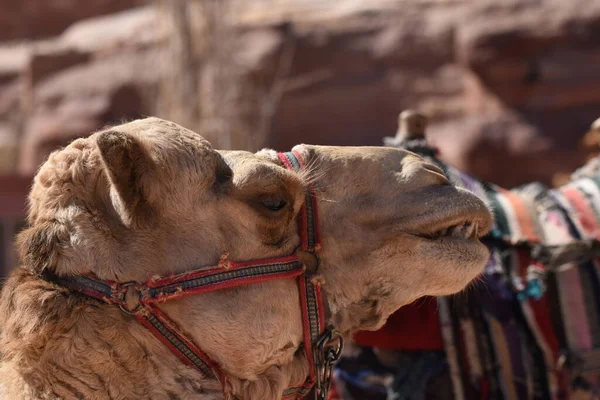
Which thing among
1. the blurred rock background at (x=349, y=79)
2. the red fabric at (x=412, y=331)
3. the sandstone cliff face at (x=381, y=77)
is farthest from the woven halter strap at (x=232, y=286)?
the sandstone cliff face at (x=381, y=77)

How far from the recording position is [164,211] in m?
1.99

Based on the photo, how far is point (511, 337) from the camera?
3.01m

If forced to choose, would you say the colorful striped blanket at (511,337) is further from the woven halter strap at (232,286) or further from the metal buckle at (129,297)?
the metal buckle at (129,297)

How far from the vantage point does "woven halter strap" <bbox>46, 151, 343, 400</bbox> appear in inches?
75.5

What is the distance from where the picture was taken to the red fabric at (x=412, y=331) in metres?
3.00

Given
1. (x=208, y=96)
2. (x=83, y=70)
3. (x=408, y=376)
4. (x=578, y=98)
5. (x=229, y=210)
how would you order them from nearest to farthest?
(x=229, y=210) → (x=408, y=376) → (x=578, y=98) → (x=208, y=96) → (x=83, y=70)

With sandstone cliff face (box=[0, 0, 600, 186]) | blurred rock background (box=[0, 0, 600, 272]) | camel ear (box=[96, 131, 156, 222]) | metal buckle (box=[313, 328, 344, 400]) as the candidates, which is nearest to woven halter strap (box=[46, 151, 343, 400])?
metal buckle (box=[313, 328, 344, 400])

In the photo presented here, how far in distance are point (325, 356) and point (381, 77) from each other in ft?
19.9

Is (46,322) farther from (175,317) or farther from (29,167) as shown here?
(29,167)

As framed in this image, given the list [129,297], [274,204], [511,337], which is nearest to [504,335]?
[511,337]

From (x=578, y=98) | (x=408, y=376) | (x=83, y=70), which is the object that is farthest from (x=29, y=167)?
(x=408, y=376)

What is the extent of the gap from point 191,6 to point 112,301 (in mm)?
6371

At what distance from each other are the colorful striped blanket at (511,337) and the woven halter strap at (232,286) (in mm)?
956

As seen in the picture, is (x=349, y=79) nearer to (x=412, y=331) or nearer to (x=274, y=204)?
(x=412, y=331)
